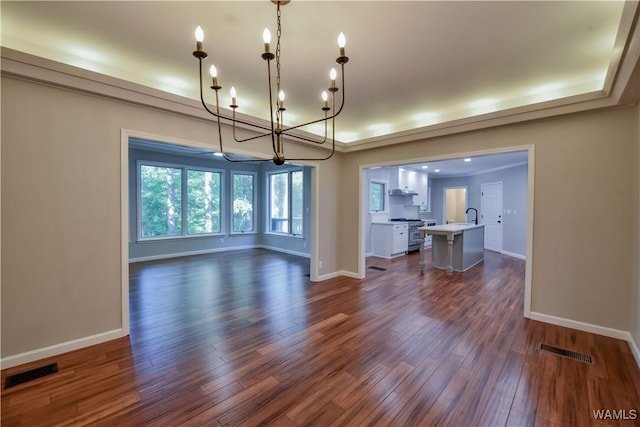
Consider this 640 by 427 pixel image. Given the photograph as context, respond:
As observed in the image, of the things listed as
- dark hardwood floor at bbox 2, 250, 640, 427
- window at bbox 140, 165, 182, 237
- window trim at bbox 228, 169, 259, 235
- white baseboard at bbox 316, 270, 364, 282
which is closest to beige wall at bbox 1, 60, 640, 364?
dark hardwood floor at bbox 2, 250, 640, 427

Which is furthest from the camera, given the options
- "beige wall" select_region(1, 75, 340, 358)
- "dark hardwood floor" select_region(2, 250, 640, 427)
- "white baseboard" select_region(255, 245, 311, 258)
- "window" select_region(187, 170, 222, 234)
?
"window" select_region(187, 170, 222, 234)

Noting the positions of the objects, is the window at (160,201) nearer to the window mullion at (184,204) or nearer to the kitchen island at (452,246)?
the window mullion at (184,204)

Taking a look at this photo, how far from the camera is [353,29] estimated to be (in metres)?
2.28

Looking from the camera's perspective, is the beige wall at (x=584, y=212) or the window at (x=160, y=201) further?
the window at (x=160, y=201)

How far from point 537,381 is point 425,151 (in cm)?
320

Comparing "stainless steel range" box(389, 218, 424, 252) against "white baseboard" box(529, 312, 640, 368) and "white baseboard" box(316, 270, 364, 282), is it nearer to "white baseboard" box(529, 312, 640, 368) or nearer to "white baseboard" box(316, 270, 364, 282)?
"white baseboard" box(316, 270, 364, 282)

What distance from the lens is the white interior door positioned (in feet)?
27.5

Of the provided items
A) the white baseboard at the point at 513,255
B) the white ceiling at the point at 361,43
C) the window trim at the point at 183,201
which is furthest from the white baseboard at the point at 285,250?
the white baseboard at the point at 513,255

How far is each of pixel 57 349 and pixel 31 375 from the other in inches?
12.5

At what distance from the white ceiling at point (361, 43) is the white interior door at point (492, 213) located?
18.8 feet

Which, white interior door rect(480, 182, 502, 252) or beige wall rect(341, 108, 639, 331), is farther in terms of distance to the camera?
white interior door rect(480, 182, 502, 252)

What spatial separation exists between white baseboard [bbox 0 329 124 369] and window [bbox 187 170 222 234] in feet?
16.9

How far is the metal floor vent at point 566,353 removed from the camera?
2.55 m

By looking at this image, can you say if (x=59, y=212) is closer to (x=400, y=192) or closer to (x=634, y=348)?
(x=634, y=348)
